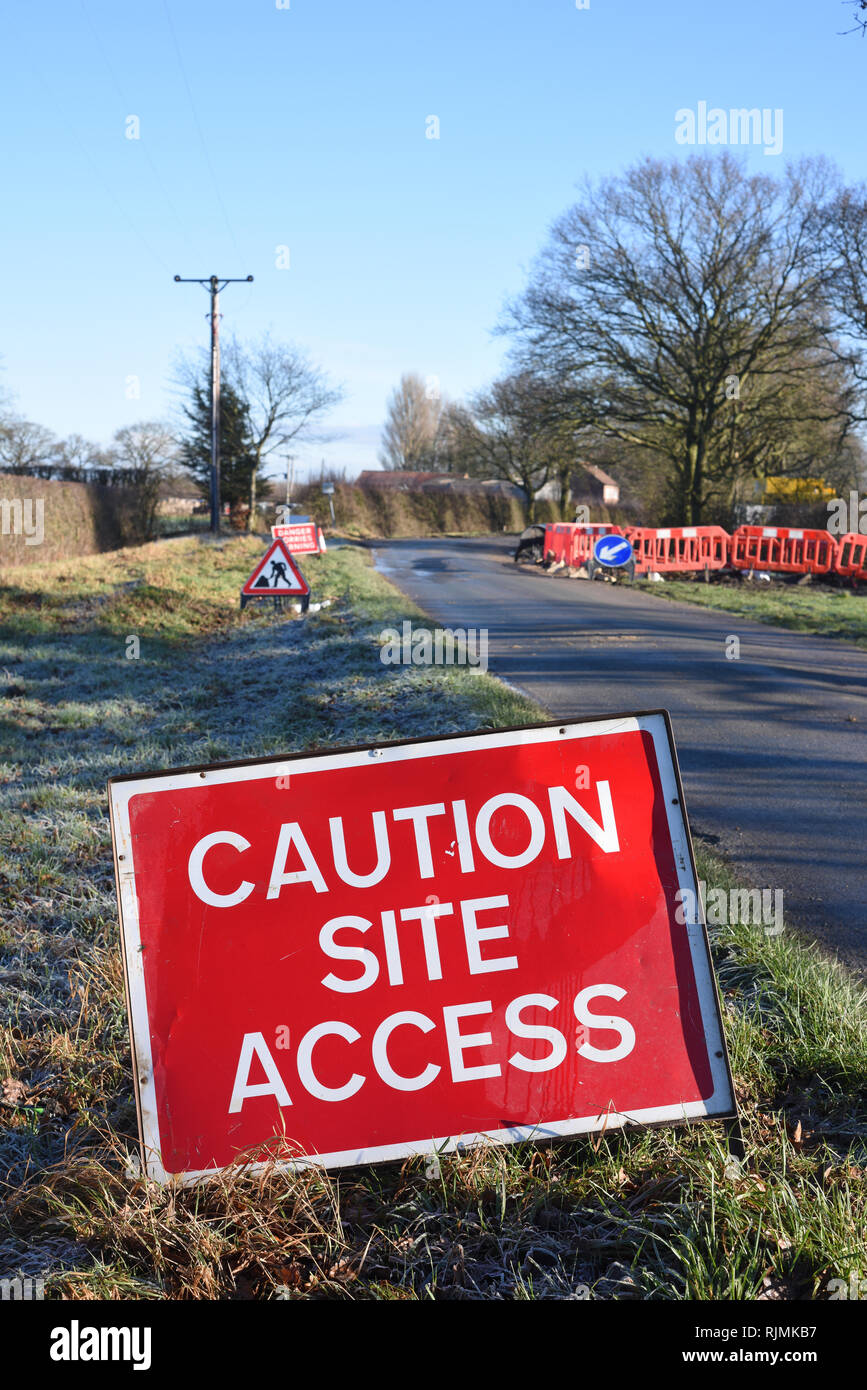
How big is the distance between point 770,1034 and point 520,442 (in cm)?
5905

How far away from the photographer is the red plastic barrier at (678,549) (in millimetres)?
23766

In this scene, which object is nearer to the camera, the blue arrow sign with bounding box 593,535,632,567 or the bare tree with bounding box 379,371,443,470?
the blue arrow sign with bounding box 593,535,632,567

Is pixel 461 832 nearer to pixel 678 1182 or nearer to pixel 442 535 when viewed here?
pixel 678 1182

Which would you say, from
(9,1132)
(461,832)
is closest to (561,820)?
(461,832)

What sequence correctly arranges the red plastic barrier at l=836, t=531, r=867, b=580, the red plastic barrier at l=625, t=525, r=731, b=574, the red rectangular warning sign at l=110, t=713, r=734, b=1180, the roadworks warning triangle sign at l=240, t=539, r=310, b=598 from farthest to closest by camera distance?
the red plastic barrier at l=625, t=525, r=731, b=574
the red plastic barrier at l=836, t=531, r=867, b=580
the roadworks warning triangle sign at l=240, t=539, r=310, b=598
the red rectangular warning sign at l=110, t=713, r=734, b=1180

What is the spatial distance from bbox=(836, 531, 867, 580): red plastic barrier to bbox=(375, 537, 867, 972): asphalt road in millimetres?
6232

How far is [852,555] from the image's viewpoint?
856 inches

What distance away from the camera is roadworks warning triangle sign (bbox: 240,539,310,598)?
1369 centimetres

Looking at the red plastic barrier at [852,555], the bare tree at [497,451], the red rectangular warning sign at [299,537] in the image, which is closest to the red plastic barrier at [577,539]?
the red plastic barrier at [852,555]

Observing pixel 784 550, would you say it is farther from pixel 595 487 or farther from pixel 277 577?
pixel 595 487

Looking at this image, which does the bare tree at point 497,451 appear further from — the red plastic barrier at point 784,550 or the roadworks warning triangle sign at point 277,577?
the roadworks warning triangle sign at point 277,577

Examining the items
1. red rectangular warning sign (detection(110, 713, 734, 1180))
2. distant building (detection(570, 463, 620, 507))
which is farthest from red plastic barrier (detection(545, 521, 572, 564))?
distant building (detection(570, 463, 620, 507))

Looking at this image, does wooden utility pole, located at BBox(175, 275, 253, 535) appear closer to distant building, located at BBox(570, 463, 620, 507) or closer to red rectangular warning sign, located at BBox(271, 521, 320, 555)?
red rectangular warning sign, located at BBox(271, 521, 320, 555)
